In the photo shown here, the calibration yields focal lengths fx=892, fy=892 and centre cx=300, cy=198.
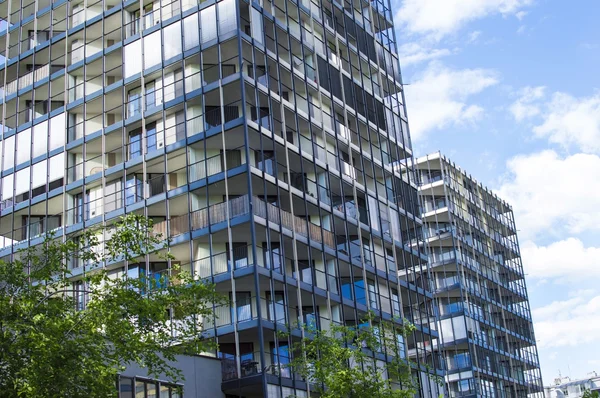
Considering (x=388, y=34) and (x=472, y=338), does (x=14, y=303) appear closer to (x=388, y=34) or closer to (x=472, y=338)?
(x=388, y=34)

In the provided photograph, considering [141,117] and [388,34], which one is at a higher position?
[388,34]

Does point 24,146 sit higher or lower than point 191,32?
lower

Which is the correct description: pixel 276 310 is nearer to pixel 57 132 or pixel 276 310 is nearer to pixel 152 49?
pixel 152 49

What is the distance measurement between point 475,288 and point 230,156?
4249 cm

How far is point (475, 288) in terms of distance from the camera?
83875 mm

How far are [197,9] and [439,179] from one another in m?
42.5

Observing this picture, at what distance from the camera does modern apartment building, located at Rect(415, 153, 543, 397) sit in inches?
3103

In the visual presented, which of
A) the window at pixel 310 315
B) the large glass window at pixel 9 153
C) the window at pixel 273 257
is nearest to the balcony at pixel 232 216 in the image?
the window at pixel 273 257

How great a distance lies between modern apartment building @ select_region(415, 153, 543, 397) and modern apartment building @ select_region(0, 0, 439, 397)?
20.3 m

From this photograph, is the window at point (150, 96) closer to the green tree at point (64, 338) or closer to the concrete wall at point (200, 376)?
the concrete wall at point (200, 376)

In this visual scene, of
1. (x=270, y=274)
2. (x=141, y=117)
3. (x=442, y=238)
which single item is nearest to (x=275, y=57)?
(x=141, y=117)

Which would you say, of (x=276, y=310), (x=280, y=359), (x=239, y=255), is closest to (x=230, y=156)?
(x=239, y=255)

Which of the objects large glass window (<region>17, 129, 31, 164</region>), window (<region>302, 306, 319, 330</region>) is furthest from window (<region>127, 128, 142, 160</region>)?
window (<region>302, 306, 319, 330</region>)

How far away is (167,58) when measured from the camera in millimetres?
49875
